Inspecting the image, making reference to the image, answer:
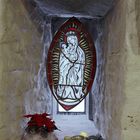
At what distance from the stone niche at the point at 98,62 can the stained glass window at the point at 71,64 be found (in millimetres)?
64

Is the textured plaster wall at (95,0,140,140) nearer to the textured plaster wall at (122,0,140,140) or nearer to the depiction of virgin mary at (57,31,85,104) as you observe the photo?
the textured plaster wall at (122,0,140,140)

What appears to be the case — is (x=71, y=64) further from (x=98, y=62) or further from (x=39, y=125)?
(x=39, y=125)

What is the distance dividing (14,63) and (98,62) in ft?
1.74

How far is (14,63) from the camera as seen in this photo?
3.29 feet

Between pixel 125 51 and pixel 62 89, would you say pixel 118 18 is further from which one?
pixel 62 89

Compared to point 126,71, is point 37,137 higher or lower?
lower

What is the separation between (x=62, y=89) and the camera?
1296 mm

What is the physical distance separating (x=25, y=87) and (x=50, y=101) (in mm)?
419

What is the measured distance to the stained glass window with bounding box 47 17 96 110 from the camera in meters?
1.28

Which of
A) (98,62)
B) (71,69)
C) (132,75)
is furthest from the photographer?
(98,62)

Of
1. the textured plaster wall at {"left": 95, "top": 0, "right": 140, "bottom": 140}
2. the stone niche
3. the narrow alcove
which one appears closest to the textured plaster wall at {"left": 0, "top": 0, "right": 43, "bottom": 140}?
the stone niche

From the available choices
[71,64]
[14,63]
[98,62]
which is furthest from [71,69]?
[14,63]

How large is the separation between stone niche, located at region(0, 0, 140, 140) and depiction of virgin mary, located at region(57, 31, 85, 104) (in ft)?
0.33

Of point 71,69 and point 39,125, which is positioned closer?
point 39,125
